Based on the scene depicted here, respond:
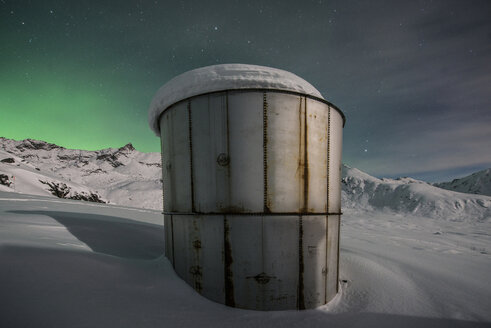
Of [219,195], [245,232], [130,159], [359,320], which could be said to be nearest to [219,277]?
[245,232]

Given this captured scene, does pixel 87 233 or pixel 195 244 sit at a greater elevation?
pixel 195 244

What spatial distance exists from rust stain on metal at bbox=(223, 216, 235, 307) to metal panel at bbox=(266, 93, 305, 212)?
0.72 metres

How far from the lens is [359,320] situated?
2.96 metres

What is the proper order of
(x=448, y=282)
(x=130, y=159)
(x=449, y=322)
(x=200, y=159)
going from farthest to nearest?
(x=130, y=159) → (x=448, y=282) → (x=200, y=159) → (x=449, y=322)

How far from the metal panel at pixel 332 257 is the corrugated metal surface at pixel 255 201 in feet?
0.29

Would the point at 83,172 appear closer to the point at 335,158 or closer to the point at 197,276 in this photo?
the point at 197,276

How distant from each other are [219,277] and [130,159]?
149 m

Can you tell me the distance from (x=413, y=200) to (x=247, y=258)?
30.0m

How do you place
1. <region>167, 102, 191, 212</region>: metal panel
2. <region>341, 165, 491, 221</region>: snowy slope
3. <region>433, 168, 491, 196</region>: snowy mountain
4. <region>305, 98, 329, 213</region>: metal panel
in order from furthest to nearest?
<region>433, 168, 491, 196</region>: snowy mountain
<region>341, 165, 491, 221</region>: snowy slope
<region>167, 102, 191, 212</region>: metal panel
<region>305, 98, 329, 213</region>: metal panel

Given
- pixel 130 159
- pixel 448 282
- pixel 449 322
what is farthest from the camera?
pixel 130 159

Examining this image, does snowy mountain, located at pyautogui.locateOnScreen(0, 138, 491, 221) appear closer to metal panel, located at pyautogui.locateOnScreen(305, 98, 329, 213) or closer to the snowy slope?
the snowy slope

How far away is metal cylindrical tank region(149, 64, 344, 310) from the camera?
306cm

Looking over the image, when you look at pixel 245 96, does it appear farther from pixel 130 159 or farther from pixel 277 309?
pixel 130 159

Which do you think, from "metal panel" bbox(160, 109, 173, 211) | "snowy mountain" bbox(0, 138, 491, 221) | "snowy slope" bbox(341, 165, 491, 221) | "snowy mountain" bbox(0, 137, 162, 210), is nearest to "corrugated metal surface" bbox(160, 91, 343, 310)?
"metal panel" bbox(160, 109, 173, 211)
